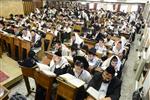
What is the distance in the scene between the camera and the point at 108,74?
2787 mm

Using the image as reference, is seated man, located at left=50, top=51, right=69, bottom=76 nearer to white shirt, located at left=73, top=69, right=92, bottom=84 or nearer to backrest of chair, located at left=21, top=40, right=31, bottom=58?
white shirt, located at left=73, top=69, right=92, bottom=84

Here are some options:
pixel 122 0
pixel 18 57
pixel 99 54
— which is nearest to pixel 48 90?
pixel 99 54

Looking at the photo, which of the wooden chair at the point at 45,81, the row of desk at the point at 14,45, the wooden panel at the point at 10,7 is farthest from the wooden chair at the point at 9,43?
the wooden panel at the point at 10,7

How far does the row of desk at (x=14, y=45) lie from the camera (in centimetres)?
543

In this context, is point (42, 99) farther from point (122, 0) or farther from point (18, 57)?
point (122, 0)

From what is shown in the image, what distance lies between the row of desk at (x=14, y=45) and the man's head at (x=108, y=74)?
10.5 ft

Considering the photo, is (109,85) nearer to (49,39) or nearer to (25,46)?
(25,46)

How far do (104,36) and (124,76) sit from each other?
7.55 ft

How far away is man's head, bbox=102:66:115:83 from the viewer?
2740 millimetres

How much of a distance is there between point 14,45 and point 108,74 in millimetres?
4059

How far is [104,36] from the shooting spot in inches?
286

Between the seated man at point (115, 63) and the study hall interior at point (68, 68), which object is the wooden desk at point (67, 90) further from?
the seated man at point (115, 63)

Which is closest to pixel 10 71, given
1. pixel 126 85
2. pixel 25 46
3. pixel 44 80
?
pixel 25 46

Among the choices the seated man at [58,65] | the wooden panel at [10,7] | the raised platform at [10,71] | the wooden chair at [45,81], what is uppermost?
the wooden panel at [10,7]
